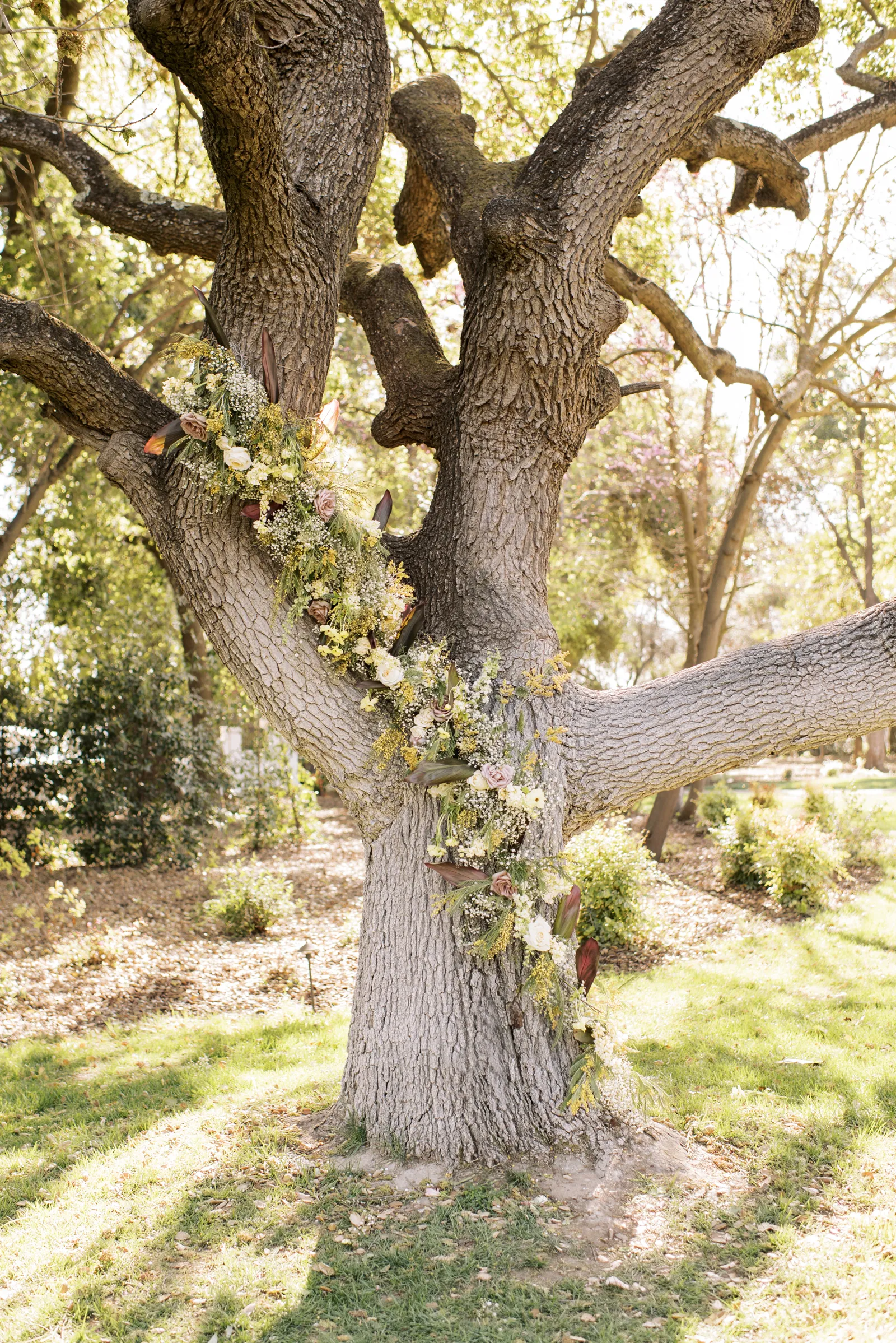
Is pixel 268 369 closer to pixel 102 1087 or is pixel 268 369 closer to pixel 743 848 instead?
pixel 102 1087

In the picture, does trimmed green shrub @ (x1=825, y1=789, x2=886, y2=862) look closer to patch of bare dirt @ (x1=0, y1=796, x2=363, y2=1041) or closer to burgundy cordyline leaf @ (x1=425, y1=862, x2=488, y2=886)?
patch of bare dirt @ (x1=0, y1=796, x2=363, y2=1041)

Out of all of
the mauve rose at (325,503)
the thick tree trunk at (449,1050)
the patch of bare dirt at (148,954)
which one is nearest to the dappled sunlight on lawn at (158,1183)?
the thick tree trunk at (449,1050)

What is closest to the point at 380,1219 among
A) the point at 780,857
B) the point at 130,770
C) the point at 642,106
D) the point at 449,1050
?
the point at 449,1050

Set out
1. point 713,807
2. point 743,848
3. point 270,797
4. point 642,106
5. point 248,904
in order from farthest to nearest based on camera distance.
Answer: point 713,807 → point 270,797 → point 743,848 → point 248,904 → point 642,106

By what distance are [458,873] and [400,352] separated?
270cm

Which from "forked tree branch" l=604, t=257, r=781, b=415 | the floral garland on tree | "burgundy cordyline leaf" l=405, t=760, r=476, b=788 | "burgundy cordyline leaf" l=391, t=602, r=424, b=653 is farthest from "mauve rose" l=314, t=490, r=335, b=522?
"forked tree branch" l=604, t=257, r=781, b=415

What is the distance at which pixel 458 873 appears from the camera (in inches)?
144

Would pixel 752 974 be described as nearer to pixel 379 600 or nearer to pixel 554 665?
pixel 554 665

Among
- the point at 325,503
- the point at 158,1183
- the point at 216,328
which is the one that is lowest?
the point at 158,1183

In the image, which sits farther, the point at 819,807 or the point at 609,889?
the point at 819,807

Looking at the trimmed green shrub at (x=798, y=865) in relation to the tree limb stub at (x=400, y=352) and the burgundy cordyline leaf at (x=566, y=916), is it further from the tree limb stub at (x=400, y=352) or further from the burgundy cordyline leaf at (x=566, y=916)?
the tree limb stub at (x=400, y=352)

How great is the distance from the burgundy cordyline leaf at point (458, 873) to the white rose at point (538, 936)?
0.26 m

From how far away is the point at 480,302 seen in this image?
4090mm

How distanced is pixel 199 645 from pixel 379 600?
9.81 metres
